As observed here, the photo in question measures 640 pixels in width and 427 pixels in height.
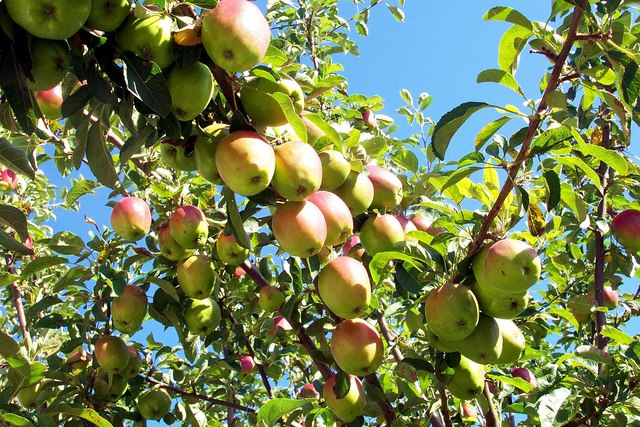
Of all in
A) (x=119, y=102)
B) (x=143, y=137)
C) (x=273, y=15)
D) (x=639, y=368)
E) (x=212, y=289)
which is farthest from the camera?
(x=273, y=15)

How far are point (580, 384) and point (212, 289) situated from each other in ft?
5.37

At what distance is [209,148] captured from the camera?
164 centimetres

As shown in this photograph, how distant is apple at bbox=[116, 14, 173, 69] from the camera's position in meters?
1.35

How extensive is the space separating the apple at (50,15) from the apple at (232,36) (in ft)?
0.93

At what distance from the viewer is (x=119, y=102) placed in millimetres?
1555

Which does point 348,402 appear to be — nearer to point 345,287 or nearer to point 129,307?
point 345,287

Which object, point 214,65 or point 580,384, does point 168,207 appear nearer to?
point 214,65

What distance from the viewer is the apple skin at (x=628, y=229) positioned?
284cm

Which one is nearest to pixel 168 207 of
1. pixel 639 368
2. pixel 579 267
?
pixel 639 368

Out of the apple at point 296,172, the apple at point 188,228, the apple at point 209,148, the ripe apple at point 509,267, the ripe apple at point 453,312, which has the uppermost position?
the apple at point 188,228

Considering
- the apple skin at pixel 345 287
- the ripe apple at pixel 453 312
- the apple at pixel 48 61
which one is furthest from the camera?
the apple skin at pixel 345 287

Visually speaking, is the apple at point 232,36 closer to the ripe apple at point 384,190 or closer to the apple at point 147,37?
the apple at point 147,37

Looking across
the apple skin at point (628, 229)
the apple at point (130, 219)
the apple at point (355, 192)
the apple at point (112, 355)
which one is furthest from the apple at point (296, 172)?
the apple skin at point (628, 229)

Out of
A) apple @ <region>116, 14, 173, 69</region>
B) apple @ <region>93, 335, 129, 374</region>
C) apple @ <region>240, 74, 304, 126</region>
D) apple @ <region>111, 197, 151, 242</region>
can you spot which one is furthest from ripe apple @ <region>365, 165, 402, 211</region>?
apple @ <region>93, 335, 129, 374</region>
